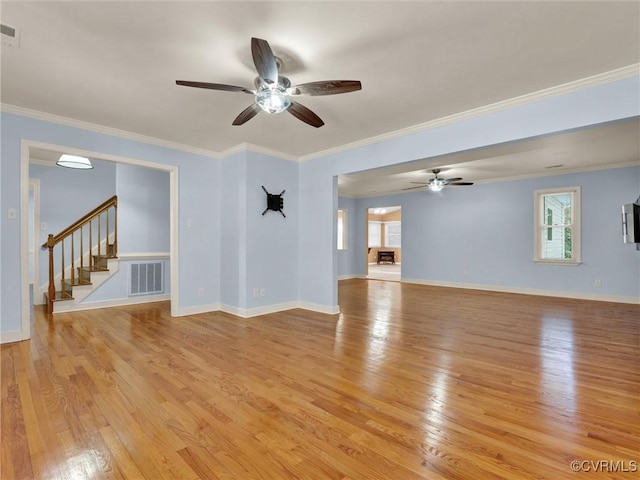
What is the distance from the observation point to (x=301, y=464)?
153 cm

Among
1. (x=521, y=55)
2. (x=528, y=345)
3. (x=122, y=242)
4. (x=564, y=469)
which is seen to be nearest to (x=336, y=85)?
(x=521, y=55)

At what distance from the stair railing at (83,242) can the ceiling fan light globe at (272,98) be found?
4.26 metres

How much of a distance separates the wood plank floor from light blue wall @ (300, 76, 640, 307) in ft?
4.26

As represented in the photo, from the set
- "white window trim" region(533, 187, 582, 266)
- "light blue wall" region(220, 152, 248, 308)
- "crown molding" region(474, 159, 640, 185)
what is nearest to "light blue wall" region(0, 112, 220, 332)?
"light blue wall" region(220, 152, 248, 308)

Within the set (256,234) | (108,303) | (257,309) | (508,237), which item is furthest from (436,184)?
(108,303)

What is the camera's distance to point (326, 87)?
233 cm

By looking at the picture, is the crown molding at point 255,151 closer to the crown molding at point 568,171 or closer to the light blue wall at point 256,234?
the light blue wall at point 256,234

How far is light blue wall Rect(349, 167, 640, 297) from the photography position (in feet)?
18.6

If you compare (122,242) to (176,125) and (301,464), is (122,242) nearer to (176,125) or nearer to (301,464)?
(176,125)

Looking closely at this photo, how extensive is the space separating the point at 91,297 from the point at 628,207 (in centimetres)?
739

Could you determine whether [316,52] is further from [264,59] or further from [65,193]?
[65,193]

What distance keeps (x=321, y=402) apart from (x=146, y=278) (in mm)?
4780

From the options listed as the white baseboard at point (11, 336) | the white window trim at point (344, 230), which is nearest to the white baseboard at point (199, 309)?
the white baseboard at point (11, 336)

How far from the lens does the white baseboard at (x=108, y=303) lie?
4.82m
